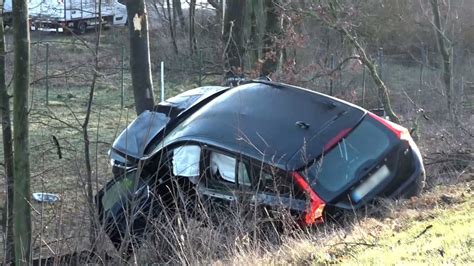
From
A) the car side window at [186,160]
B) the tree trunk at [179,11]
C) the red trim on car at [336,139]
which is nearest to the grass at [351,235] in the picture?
the red trim on car at [336,139]

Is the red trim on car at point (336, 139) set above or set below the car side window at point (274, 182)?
above

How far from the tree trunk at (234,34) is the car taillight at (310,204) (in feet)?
24.9

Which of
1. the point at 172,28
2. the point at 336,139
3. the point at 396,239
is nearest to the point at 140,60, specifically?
the point at 336,139

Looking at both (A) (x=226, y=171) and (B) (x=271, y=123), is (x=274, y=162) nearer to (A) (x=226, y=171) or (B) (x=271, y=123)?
(A) (x=226, y=171)

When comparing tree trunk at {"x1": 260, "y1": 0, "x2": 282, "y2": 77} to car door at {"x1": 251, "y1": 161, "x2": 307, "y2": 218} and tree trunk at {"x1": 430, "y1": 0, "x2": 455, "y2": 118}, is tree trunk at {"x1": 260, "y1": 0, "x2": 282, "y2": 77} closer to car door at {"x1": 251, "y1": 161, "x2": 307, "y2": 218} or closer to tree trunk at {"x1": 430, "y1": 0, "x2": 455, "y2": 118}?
tree trunk at {"x1": 430, "y1": 0, "x2": 455, "y2": 118}

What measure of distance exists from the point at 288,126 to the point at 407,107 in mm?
8714

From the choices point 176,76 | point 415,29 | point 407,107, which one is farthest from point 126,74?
point 407,107

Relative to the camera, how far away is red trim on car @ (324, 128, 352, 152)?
20.6ft

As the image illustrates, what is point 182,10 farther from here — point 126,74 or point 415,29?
point 415,29

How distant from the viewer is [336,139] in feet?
20.9

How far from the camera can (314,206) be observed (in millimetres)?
5930

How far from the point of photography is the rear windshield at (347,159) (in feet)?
20.0

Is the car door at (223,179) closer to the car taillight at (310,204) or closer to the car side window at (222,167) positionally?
the car side window at (222,167)

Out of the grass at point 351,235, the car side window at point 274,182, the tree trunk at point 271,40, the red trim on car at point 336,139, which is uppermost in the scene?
the tree trunk at point 271,40
